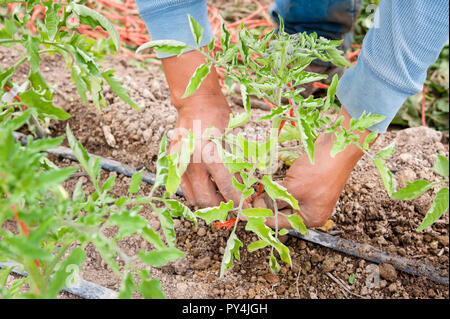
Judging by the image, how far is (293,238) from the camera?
1.44 metres

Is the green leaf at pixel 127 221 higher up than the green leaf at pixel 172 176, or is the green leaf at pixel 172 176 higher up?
the green leaf at pixel 127 221

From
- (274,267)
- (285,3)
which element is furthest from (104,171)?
(285,3)

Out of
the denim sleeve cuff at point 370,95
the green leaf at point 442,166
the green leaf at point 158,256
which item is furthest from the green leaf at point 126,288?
the denim sleeve cuff at point 370,95

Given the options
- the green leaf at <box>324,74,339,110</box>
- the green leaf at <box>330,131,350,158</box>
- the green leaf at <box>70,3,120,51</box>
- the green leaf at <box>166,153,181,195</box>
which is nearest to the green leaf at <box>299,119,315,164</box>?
the green leaf at <box>330,131,350,158</box>

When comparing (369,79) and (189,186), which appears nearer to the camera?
(369,79)

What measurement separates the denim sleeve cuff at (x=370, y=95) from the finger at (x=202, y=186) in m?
0.46

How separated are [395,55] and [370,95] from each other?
0.41 ft

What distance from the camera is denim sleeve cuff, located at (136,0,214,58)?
132 centimetres

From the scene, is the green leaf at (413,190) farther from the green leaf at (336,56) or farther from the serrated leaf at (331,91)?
the green leaf at (336,56)

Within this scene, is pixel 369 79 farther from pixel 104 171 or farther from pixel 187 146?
pixel 104 171

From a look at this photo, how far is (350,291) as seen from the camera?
1.32 meters

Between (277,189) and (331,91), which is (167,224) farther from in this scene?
(331,91)

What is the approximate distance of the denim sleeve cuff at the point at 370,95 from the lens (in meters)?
1.14
